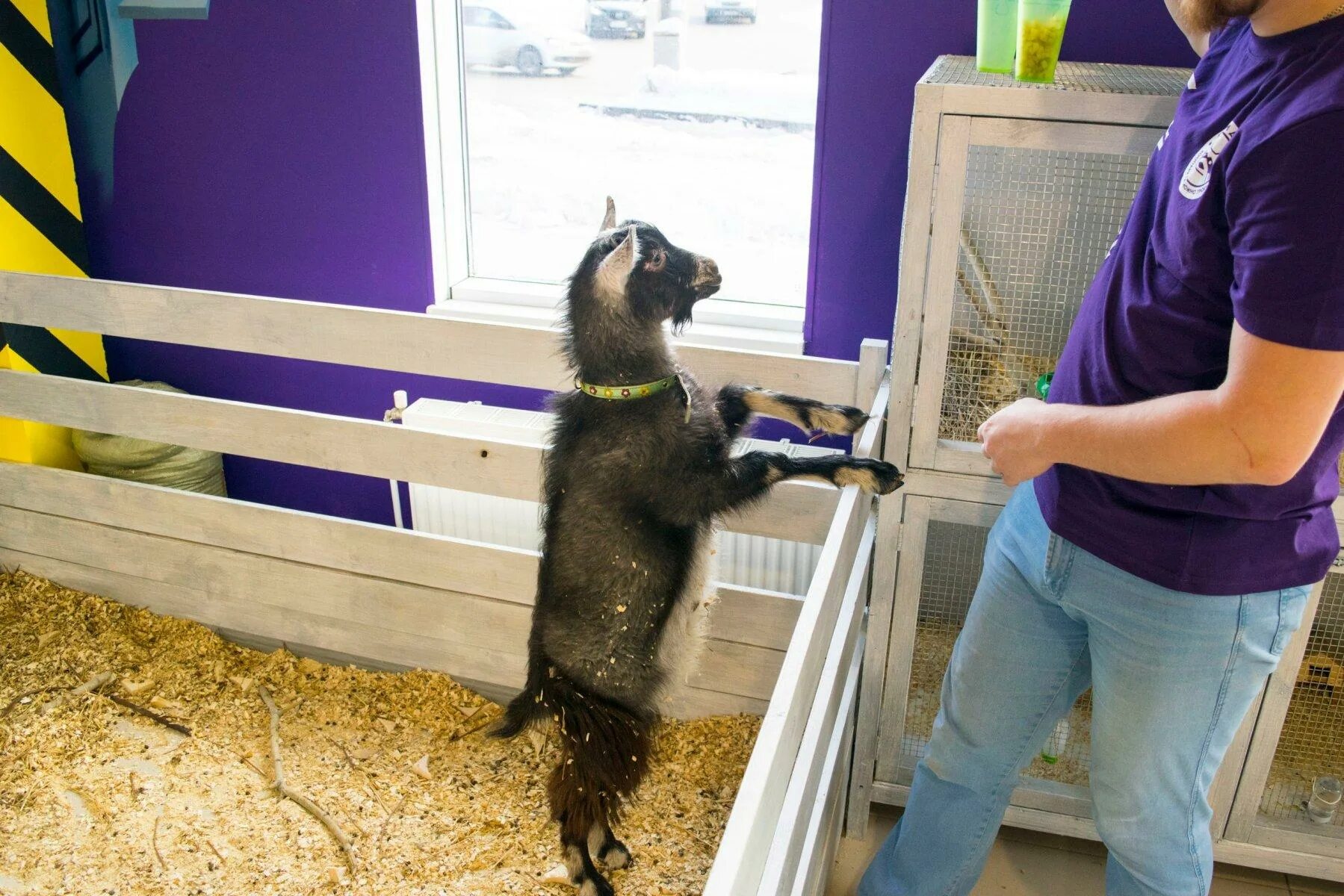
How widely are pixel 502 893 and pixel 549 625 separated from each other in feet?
1.73

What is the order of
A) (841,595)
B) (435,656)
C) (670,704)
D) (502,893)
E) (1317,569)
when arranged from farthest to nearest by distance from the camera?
(435,656) → (670,704) → (502,893) → (841,595) → (1317,569)

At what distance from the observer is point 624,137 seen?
2.67 m

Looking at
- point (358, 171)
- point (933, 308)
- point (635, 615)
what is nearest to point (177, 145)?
point (358, 171)

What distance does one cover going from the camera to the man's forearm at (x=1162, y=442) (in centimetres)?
98

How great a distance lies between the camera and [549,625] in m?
1.79

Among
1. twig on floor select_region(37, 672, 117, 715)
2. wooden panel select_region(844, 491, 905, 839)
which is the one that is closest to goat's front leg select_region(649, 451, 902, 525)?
wooden panel select_region(844, 491, 905, 839)

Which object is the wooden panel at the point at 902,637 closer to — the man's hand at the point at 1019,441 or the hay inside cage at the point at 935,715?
the hay inside cage at the point at 935,715

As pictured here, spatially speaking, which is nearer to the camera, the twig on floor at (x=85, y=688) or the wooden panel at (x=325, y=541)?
the wooden panel at (x=325, y=541)

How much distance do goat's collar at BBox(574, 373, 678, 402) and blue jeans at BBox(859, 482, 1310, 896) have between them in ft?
1.96

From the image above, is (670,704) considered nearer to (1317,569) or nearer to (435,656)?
(435,656)

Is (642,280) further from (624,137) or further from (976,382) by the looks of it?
(624,137)

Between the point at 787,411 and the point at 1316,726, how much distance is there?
118 cm

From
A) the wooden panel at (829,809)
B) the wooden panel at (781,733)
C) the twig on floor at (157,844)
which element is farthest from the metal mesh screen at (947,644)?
the twig on floor at (157,844)

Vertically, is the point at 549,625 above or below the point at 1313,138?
below
